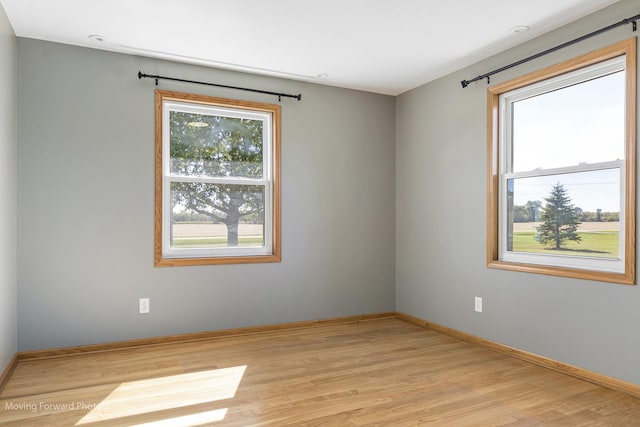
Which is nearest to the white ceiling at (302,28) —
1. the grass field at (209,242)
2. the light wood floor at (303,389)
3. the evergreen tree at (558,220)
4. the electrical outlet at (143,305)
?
the evergreen tree at (558,220)

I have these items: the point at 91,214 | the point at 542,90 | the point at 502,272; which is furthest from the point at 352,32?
the point at 91,214

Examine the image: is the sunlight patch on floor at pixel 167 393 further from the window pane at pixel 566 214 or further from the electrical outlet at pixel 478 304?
the window pane at pixel 566 214

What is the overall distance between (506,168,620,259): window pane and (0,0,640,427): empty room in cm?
1

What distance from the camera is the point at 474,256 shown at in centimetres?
381

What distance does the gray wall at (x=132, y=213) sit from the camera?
333 centimetres

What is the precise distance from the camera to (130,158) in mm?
3617

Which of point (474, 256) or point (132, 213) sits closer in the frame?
point (132, 213)

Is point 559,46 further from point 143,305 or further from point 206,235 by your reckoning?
point 143,305

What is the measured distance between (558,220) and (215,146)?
2.90 m

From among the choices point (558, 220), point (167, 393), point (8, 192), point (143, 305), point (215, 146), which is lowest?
point (167, 393)

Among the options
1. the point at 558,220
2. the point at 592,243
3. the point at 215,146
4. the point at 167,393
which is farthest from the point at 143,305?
the point at 592,243

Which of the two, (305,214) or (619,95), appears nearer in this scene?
(619,95)

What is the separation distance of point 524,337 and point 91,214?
3488mm

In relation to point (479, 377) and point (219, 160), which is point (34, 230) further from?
point (479, 377)
